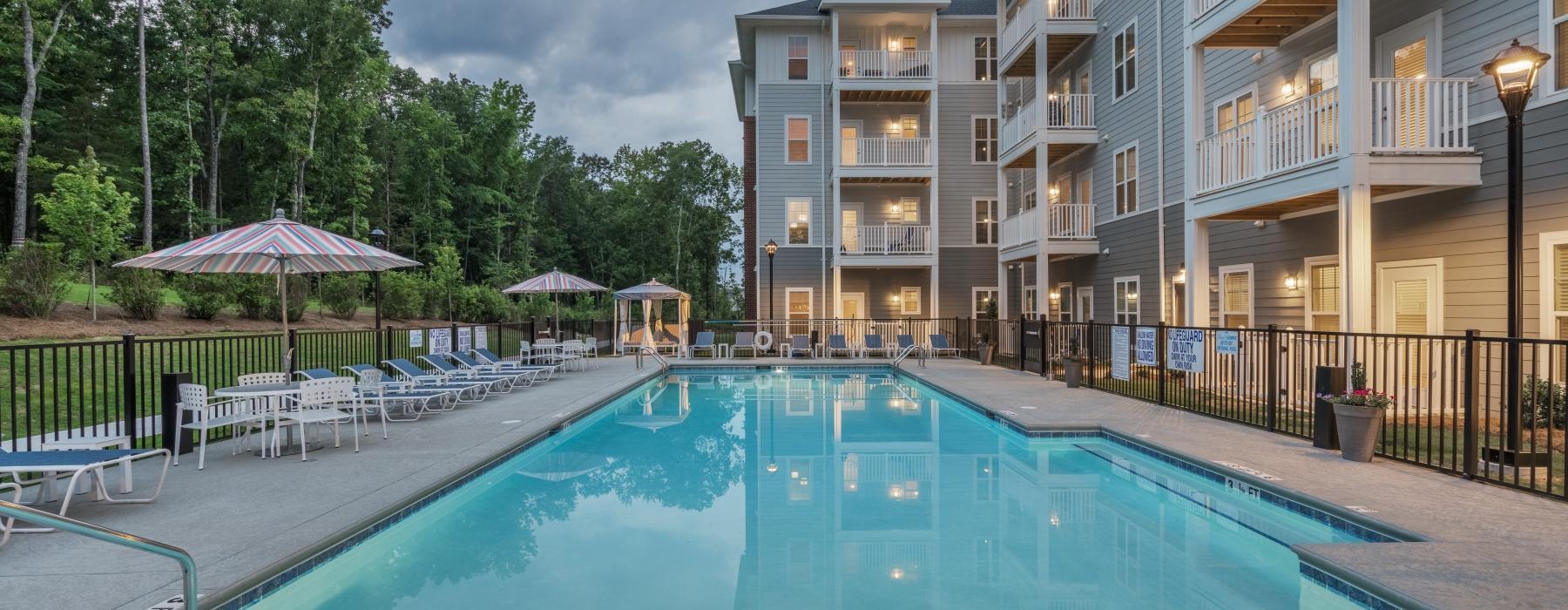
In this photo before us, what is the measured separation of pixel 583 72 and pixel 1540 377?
6347cm

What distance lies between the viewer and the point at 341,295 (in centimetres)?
2095

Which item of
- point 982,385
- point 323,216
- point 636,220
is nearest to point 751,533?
point 982,385

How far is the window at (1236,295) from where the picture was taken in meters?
13.0

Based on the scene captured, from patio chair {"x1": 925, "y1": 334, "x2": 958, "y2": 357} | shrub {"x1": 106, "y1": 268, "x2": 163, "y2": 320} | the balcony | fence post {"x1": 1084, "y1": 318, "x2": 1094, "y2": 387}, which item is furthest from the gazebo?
fence post {"x1": 1084, "y1": 318, "x2": 1094, "y2": 387}

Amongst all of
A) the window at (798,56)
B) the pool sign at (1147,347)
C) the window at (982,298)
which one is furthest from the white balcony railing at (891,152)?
the pool sign at (1147,347)

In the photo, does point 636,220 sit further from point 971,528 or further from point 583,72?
point 971,528

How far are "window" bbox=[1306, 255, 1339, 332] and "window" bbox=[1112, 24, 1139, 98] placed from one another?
6279 millimetres

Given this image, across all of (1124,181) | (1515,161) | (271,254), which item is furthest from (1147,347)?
(271,254)

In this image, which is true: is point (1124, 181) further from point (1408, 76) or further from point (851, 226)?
point (851, 226)

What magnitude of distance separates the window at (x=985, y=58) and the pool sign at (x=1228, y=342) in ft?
54.4

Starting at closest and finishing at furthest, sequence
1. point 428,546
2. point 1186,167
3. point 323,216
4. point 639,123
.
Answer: point 428,546 < point 1186,167 < point 323,216 < point 639,123

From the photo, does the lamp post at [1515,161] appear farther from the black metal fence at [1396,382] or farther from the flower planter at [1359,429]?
the flower planter at [1359,429]

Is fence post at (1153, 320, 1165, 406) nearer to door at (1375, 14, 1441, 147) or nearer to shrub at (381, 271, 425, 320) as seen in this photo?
door at (1375, 14, 1441, 147)

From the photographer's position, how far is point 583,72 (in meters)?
61.9
